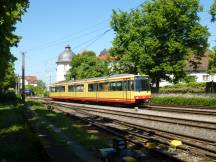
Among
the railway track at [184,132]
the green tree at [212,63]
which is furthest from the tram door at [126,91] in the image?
the green tree at [212,63]

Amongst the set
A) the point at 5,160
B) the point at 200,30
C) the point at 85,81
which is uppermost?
the point at 200,30

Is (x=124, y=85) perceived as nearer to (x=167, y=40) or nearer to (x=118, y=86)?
(x=118, y=86)

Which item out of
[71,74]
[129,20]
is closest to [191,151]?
[129,20]

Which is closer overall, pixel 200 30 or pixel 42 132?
pixel 42 132

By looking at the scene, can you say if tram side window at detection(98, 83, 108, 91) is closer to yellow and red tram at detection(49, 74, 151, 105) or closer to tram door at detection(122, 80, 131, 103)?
yellow and red tram at detection(49, 74, 151, 105)

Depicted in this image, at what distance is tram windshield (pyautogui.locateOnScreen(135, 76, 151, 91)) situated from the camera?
37.6m

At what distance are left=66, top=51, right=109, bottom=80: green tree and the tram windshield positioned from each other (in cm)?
4528

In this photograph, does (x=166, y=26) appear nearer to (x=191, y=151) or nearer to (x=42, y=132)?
(x=42, y=132)

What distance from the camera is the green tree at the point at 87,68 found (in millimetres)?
88000

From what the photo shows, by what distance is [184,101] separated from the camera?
4500cm

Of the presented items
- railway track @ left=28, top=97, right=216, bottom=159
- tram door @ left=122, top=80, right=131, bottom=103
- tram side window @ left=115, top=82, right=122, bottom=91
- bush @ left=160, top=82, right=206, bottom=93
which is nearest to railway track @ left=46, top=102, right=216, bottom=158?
railway track @ left=28, top=97, right=216, bottom=159

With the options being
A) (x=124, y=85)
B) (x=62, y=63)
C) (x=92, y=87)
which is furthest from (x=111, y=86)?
(x=62, y=63)

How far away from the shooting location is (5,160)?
1195 cm

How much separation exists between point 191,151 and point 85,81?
35244 mm
